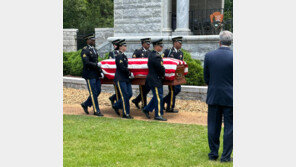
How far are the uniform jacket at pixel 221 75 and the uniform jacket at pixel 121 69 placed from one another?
3542 mm

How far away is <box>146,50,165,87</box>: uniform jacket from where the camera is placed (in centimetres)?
804

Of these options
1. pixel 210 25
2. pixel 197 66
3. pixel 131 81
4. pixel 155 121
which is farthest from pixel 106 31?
pixel 155 121

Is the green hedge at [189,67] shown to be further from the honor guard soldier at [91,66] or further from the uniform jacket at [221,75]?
the uniform jacket at [221,75]

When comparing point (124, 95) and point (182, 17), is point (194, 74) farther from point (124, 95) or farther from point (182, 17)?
point (124, 95)

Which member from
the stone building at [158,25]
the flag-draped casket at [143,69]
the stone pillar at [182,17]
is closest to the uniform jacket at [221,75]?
the flag-draped casket at [143,69]

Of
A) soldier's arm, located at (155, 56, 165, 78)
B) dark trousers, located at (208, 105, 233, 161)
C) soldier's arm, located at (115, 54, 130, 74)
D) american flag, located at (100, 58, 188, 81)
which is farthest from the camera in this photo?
american flag, located at (100, 58, 188, 81)

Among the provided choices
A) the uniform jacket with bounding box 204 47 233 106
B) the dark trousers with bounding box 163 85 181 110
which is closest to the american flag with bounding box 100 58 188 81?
the dark trousers with bounding box 163 85 181 110

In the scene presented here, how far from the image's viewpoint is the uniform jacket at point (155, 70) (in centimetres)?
804

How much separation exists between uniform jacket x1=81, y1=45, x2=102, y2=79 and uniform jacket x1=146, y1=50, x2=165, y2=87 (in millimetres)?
1300

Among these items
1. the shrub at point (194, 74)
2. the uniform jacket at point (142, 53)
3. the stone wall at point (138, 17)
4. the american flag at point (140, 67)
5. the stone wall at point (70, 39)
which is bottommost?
the shrub at point (194, 74)

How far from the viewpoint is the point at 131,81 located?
905 centimetres

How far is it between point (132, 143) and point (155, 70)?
2.31 meters

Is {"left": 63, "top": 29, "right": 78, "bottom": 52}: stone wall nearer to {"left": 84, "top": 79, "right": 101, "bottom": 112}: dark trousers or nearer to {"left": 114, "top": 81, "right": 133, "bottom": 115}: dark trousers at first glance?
{"left": 84, "top": 79, "right": 101, "bottom": 112}: dark trousers

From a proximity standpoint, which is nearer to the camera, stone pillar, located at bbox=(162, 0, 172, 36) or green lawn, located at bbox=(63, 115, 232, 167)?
green lawn, located at bbox=(63, 115, 232, 167)
